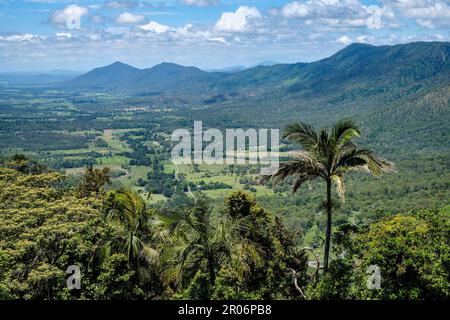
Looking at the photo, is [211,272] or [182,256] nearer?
[182,256]

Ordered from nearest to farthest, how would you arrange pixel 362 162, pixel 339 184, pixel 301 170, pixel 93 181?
1. pixel 339 184
2. pixel 362 162
3. pixel 301 170
4. pixel 93 181

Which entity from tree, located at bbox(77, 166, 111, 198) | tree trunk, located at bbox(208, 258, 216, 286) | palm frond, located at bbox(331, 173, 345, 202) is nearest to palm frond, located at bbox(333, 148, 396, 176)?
palm frond, located at bbox(331, 173, 345, 202)

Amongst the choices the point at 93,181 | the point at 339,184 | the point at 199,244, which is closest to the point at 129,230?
the point at 199,244

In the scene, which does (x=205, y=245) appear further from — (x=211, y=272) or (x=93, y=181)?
(x=93, y=181)

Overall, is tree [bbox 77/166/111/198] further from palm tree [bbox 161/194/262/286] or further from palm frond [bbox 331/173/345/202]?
palm frond [bbox 331/173/345/202]

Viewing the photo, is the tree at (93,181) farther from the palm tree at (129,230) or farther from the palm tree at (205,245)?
the palm tree at (205,245)

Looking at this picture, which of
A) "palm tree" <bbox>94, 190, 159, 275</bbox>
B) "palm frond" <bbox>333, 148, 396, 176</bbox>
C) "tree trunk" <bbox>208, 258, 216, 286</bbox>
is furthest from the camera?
"palm tree" <bbox>94, 190, 159, 275</bbox>
